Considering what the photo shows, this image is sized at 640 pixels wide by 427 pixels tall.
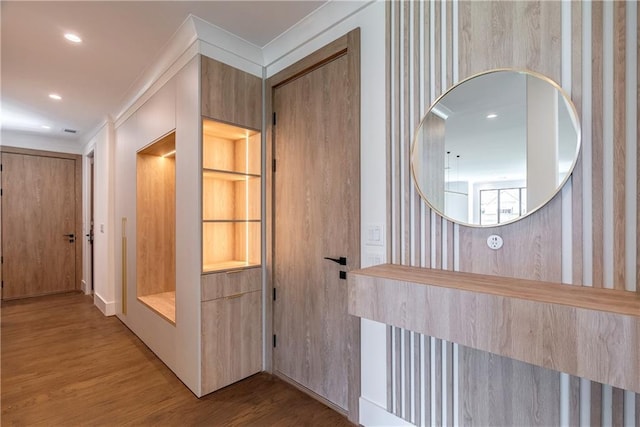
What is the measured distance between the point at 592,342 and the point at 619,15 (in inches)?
43.9

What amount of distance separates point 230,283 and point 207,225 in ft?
1.71

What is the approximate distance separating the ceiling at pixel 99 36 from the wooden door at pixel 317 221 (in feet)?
1.48

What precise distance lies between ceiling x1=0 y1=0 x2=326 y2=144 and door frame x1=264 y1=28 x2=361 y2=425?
29cm

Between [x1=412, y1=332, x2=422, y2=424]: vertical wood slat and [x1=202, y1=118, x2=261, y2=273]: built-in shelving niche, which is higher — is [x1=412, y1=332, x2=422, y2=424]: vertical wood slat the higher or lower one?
the lower one

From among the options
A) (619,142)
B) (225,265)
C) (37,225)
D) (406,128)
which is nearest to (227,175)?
(225,265)

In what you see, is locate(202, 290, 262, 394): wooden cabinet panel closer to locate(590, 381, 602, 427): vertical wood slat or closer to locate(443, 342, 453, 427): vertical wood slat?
locate(443, 342, 453, 427): vertical wood slat

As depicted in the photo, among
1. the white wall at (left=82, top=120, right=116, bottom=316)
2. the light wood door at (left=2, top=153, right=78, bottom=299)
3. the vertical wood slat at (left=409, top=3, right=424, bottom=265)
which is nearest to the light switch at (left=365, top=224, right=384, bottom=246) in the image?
the vertical wood slat at (left=409, top=3, right=424, bottom=265)

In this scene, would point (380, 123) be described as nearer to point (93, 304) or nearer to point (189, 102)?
point (189, 102)

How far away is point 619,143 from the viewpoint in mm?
1075

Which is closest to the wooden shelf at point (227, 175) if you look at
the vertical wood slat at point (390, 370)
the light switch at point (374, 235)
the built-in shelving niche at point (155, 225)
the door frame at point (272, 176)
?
the door frame at point (272, 176)

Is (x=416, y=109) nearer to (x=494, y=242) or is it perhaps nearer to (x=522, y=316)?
(x=494, y=242)

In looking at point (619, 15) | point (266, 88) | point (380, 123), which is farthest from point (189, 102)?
point (619, 15)

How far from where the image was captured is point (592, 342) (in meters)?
0.89

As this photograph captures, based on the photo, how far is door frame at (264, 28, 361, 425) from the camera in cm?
186
